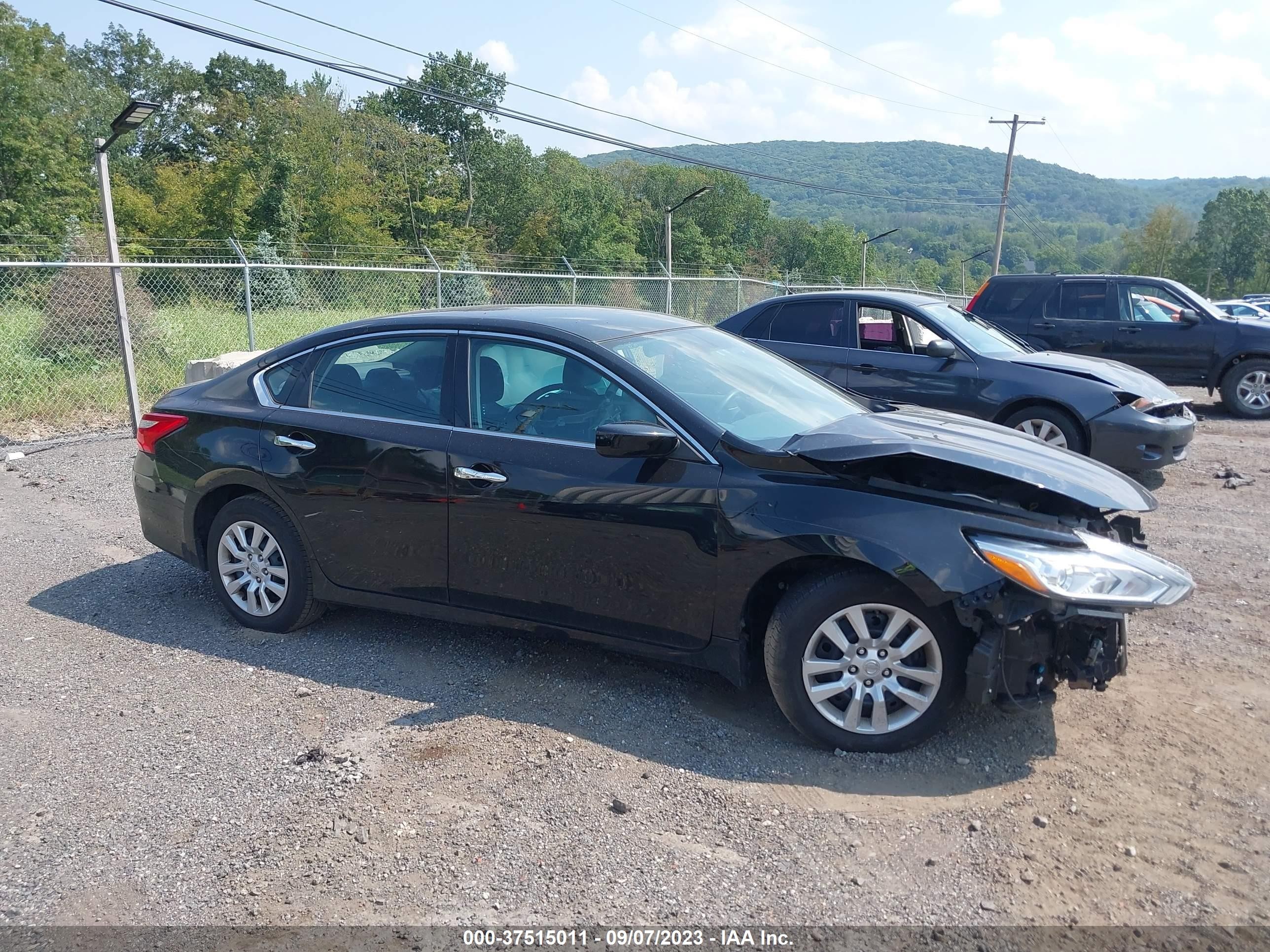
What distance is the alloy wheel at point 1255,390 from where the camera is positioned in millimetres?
11867

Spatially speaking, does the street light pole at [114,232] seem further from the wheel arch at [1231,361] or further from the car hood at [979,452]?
the wheel arch at [1231,361]

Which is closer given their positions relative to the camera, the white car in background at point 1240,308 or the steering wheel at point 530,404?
the steering wheel at point 530,404

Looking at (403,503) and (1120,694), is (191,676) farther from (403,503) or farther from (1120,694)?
(1120,694)

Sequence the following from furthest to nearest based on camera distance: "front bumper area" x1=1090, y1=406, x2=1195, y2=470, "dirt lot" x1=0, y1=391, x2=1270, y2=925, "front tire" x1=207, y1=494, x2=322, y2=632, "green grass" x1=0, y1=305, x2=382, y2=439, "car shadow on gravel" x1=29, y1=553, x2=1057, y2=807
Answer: "green grass" x1=0, y1=305, x2=382, y2=439 → "front bumper area" x1=1090, y1=406, x2=1195, y2=470 → "front tire" x1=207, y1=494, x2=322, y2=632 → "car shadow on gravel" x1=29, y1=553, x2=1057, y2=807 → "dirt lot" x1=0, y1=391, x2=1270, y2=925

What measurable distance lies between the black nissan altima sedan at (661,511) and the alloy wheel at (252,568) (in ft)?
0.05

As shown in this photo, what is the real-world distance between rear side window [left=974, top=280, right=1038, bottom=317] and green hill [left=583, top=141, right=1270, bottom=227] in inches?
2916

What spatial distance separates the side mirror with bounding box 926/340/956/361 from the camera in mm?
8164

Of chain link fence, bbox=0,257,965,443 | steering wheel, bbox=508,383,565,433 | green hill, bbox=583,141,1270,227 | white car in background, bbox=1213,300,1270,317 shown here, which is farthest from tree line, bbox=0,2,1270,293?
steering wheel, bbox=508,383,565,433

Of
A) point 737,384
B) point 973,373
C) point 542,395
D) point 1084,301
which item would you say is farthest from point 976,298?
point 542,395

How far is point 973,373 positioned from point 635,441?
5.40 m

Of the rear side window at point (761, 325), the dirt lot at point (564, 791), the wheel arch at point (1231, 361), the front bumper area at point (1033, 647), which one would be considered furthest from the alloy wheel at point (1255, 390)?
the front bumper area at point (1033, 647)

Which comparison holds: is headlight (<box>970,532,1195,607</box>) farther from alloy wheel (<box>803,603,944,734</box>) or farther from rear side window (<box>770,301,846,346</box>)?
rear side window (<box>770,301,846,346</box>)

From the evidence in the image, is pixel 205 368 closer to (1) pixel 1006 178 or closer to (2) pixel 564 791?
(2) pixel 564 791

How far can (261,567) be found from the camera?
15.6 ft
